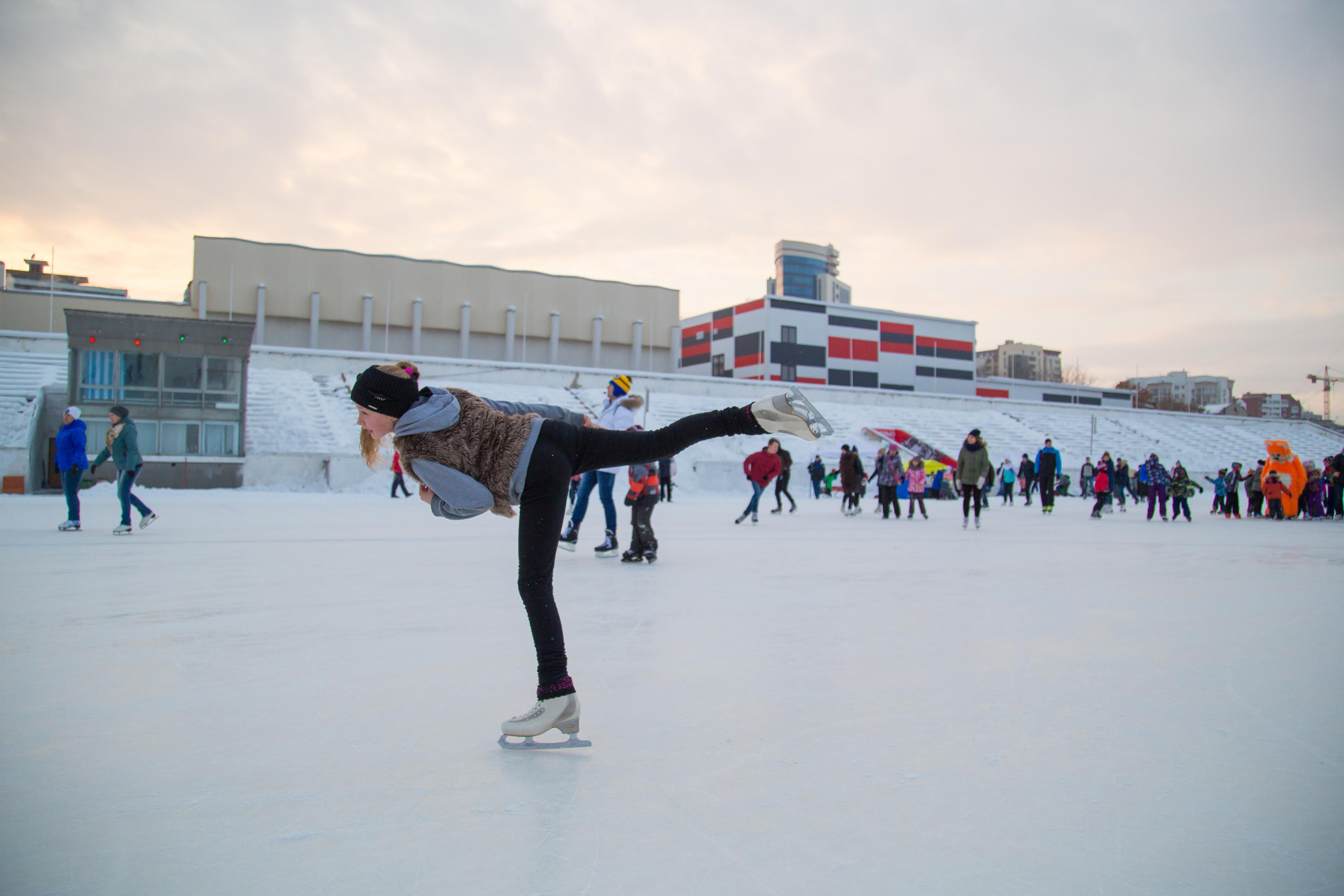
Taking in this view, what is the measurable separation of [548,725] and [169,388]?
19.6 m

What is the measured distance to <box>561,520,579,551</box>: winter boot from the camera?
8062mm

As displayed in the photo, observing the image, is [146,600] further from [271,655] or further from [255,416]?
[255,416]

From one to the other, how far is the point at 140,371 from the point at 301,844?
2005 cm

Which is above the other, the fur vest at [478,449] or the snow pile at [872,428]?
the snow pile at [872,428]

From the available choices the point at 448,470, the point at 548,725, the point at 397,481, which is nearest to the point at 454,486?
the point at 448,470

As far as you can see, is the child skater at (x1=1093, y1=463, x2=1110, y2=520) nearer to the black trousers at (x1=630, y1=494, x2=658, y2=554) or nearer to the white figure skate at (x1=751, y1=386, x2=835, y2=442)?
the black trousers at (x1=630, y1=494, x2=658, y2=554)

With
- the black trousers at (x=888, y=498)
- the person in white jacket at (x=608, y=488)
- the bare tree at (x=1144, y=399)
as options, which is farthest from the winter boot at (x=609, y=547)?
the bare tree at (x=1144, y=399)

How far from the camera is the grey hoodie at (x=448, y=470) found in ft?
8.66

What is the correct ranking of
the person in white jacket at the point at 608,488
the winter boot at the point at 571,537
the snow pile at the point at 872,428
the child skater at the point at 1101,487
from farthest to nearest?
the snow pile at the point at 872,428, the child skater at the point at 1101,487, the winter boot at the point at 571,537, the person in white jacket at the point at 608,488

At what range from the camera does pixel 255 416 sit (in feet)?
74.3

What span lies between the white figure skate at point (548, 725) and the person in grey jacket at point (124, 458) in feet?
26.7

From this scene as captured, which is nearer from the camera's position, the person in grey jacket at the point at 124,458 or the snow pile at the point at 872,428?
the person in grey jacket at the point at 124,458

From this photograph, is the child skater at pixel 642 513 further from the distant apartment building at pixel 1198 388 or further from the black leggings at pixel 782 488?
the distant apartment building at pixel 1198 388

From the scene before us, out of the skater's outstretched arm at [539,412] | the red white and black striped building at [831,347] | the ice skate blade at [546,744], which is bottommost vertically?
the ice skate blade at [546,744]
